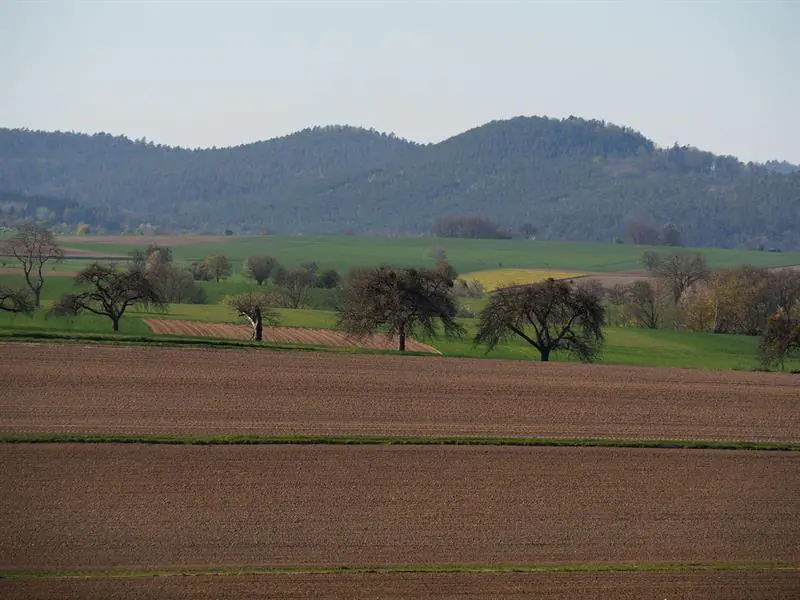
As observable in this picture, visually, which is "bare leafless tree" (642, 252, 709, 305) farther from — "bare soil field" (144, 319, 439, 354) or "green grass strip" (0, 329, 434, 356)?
"green grass strip" (0, 329, 434, 356)

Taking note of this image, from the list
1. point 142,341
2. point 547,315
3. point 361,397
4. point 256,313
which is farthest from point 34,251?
point 361,397

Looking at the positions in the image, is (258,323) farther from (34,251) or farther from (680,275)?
(680,275)

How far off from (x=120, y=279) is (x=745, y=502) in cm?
4284

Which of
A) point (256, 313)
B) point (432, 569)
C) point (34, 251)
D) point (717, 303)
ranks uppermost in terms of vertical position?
point (34, 251)

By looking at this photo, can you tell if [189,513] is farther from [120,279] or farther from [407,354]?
[120,279]

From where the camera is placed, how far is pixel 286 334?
211ft

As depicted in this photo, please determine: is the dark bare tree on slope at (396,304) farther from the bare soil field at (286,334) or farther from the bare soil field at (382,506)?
the bare soil field at (382,506)

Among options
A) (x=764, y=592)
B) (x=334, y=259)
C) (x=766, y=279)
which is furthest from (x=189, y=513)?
(x=334, y=259)

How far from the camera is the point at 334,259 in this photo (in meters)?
142

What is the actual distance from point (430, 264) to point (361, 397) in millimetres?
98957

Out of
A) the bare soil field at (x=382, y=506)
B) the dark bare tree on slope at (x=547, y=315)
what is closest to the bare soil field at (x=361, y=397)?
the bare soil field at (x=382, y=506)

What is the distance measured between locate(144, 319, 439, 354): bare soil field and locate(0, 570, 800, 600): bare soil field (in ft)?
115

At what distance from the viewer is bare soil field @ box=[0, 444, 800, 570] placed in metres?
23.5

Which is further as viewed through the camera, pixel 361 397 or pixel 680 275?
pixel 680 275
